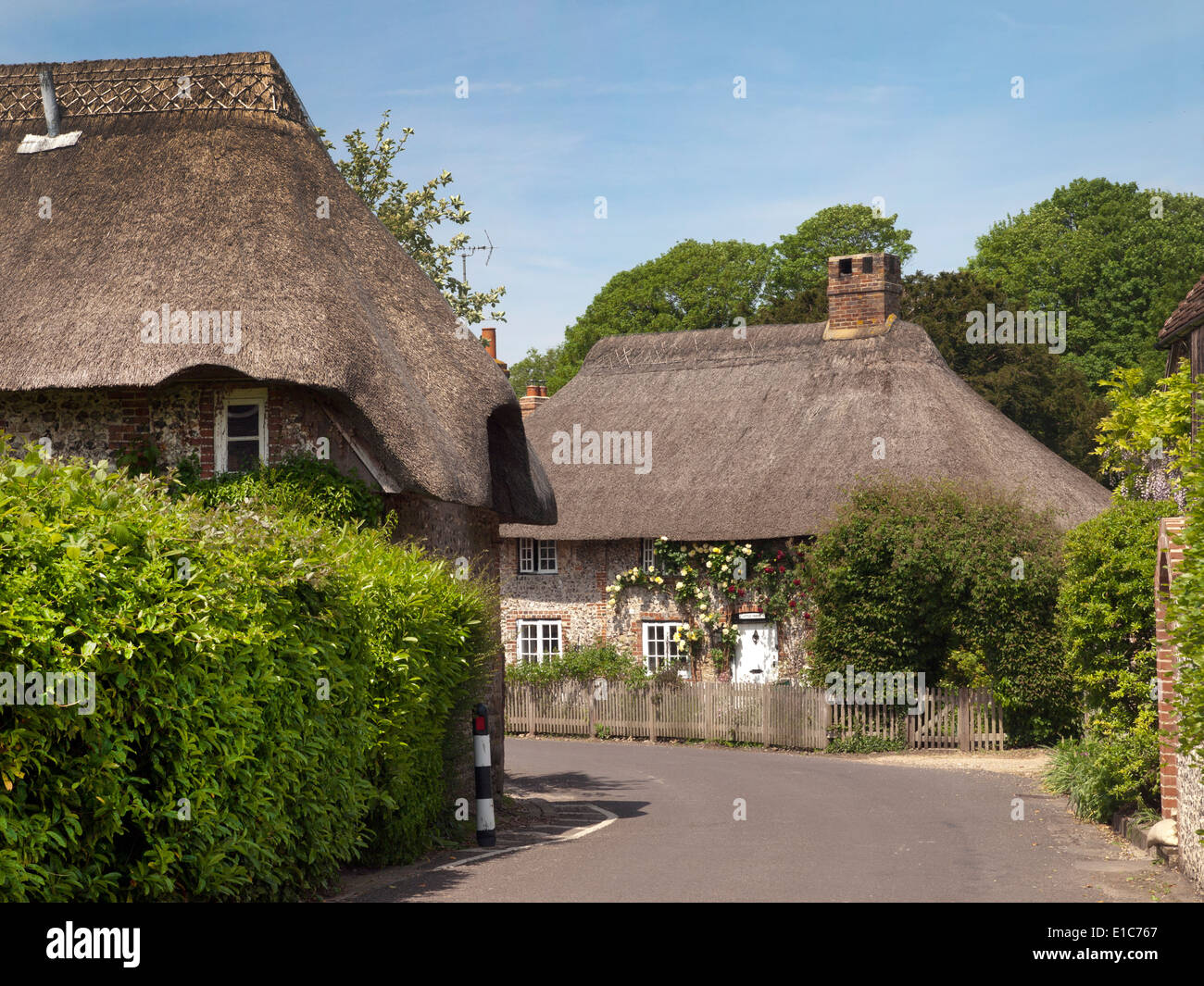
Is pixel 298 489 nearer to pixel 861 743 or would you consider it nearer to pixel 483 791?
pixel 483 791

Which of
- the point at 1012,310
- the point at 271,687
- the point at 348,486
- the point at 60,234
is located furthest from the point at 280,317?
the point at 1012,310

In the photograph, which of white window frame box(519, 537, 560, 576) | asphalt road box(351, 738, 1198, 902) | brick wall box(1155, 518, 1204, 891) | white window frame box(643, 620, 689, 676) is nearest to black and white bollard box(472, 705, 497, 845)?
asphalt road box(351, 738, 1198, 902)

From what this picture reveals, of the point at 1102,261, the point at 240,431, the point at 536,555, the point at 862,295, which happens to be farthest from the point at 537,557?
the point at 1102,261

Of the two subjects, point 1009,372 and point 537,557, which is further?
point 1009,372

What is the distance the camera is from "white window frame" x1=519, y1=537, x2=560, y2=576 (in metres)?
30.8

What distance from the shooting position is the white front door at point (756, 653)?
27938mm

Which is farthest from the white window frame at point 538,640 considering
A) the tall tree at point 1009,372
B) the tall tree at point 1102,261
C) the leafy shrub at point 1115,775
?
the tall tree at point 1102,261

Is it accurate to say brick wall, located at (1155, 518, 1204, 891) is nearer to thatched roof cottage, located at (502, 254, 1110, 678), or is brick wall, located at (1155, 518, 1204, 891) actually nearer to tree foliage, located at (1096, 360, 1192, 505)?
tree foliage, located at (1096, 360, 1192, 505)

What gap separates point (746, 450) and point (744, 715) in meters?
6.55

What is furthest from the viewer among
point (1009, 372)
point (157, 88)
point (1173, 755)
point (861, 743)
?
point (1009, 372)

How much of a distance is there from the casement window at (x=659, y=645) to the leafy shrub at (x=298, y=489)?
50.1 feet

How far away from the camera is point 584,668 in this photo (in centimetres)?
2903

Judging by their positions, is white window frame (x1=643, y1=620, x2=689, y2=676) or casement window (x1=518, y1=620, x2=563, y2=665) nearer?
white window frame (x1=643, y1=620, x2=689, y2=676)

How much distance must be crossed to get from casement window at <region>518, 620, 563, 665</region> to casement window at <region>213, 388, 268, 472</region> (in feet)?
53.3
